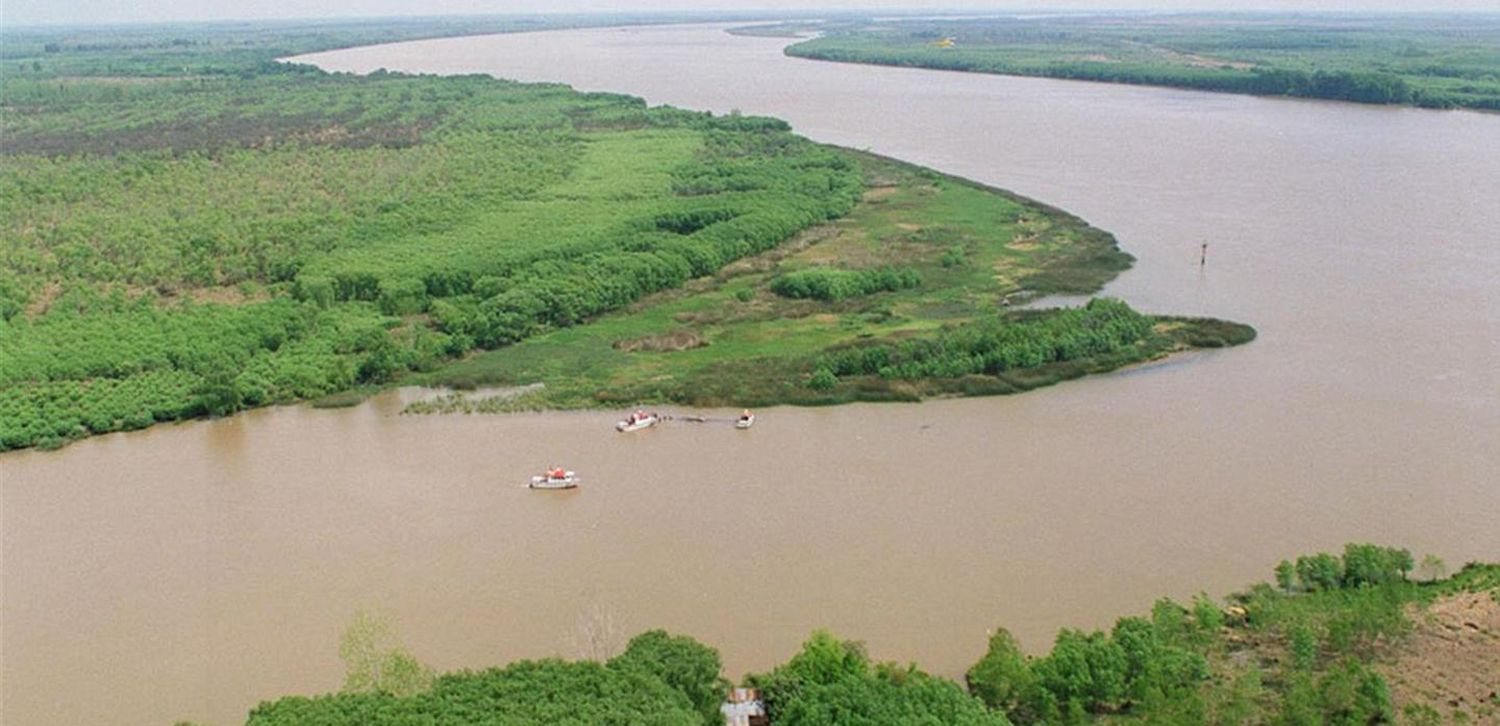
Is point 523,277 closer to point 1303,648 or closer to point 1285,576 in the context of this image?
point 1285,576

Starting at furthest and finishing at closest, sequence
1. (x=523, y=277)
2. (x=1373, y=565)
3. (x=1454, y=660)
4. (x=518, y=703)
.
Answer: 1. (x=523, y=277)
2. (x=1373, y=565)
3. (x=1454, y=660)
4. (x=518, y=703)

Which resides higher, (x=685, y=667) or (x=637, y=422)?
(x=685, y=667)

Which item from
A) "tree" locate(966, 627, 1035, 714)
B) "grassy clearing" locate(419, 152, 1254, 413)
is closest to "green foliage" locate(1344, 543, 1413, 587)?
"tree" locate(966, 627, 1035, 714)

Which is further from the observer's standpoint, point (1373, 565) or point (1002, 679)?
point (1373, 565)

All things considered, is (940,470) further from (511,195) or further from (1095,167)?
(1095,167)

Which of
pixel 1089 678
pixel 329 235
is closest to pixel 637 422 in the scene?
pixel 1089 678

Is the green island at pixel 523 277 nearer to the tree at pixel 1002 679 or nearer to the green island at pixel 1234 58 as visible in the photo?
the tree at pixel 1002 679
